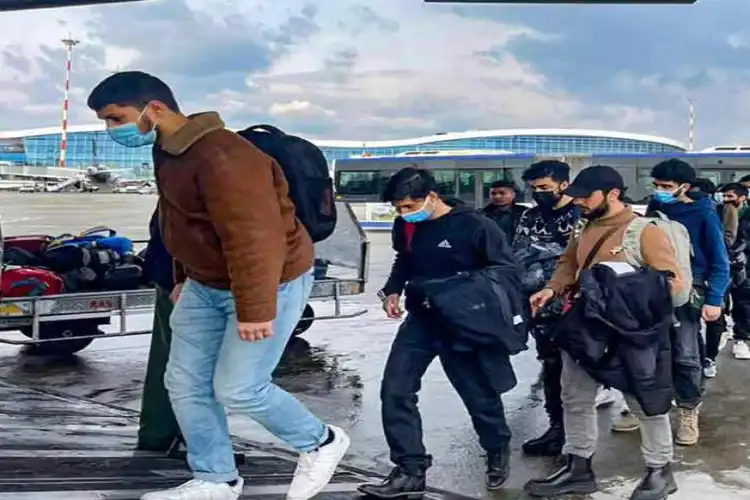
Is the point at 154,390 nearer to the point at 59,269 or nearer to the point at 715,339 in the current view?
the point at 59,269

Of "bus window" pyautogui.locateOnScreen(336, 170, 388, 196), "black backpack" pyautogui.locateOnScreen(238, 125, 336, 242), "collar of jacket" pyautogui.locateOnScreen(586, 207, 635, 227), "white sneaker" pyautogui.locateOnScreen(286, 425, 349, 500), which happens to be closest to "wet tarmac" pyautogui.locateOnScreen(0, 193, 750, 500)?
"white sneaker" pyautogui.locateOnScreen(286, 425, 349, 500)

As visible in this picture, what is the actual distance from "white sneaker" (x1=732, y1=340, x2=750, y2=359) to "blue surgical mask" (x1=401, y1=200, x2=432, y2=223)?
4857mm

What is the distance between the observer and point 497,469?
4.50 m

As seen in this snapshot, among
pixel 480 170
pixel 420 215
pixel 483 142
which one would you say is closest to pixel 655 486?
pixel 420 215

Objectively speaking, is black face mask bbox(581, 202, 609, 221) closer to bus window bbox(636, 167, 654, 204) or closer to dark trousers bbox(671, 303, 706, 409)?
dark trousers bbox(671, 303, 706, 409)

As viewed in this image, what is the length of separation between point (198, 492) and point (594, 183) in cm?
217

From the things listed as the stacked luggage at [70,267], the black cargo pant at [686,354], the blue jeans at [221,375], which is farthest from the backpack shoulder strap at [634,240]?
the stacked luggage at [70,267]

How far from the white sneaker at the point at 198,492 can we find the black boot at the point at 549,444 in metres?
2.08

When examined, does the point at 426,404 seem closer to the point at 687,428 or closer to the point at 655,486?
the point at 687,428

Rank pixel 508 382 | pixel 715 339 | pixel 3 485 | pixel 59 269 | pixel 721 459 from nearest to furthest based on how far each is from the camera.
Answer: pixel 3 485, pixel 508 382, pixel 721 459, pixel 715 339, pixel 59 269

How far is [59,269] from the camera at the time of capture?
25.0 ft


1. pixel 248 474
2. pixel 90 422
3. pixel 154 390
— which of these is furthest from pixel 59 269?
pixel 248 474

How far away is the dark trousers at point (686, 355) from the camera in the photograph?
4.88 meters

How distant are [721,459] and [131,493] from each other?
3093 millimetres
